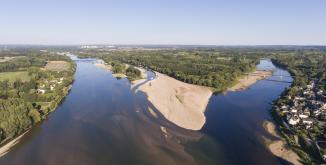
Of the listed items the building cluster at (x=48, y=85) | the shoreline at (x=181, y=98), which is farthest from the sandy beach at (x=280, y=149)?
the building cluster at (x=48, y=85)

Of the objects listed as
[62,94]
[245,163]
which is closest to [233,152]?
[245,163]

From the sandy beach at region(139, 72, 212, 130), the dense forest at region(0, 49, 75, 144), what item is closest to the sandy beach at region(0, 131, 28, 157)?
the dense forest at region(0, 49, 75, 144)

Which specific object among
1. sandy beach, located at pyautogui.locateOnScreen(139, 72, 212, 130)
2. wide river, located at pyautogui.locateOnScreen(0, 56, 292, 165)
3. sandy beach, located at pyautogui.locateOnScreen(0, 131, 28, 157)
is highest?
sandy beach, located at pyautogui.locateOnScreen(139, 72, 212, 130)

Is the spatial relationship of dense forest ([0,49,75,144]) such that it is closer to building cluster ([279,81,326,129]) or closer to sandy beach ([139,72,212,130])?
sandy beach ([139,72,212,130])

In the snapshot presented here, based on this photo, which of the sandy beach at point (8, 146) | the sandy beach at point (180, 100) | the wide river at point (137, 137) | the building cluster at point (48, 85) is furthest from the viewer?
the building cluster at point (48, 85)

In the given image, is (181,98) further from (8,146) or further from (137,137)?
(8,146)

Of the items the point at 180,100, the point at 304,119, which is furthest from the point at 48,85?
the point at 304,119

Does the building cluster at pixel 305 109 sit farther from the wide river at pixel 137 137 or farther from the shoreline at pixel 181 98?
the shoreline at pixel 181 98
